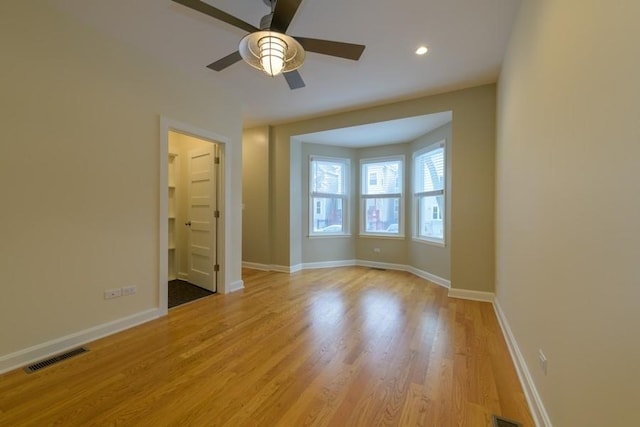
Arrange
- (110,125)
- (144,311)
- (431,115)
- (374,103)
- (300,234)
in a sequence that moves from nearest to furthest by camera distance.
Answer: (110,125) < (144,311) < (431,115) < (374,103) < (300,234)

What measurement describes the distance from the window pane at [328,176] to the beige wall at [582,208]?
3.91 meters

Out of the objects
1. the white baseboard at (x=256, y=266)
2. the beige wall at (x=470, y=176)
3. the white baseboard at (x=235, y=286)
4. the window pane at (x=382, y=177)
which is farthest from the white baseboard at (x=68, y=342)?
the window pane at (x=382, y=177)

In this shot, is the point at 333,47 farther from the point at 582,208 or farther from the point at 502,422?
the point at 502,422

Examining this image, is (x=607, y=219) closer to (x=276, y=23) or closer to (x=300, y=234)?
(x=276, y=23)

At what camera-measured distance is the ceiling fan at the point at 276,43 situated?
163cm

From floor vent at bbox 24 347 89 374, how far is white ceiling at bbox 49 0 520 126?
9.02 ft

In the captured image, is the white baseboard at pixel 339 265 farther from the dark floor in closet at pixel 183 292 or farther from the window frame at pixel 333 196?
the dark floor in closet at pixel 183 292

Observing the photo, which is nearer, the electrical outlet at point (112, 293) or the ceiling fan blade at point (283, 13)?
the ceiling fan blade at point (283, 13)

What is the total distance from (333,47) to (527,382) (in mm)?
2548

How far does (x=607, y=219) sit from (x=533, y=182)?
0.98m

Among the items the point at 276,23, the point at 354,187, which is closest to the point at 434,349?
the point at 276,23

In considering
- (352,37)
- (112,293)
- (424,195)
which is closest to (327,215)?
(424,195)

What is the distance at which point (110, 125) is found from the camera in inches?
101

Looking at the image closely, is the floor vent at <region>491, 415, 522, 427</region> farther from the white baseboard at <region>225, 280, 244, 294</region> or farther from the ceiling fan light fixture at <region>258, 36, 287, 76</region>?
the white baseboard at <region>225, 280, 244, 294</region>
